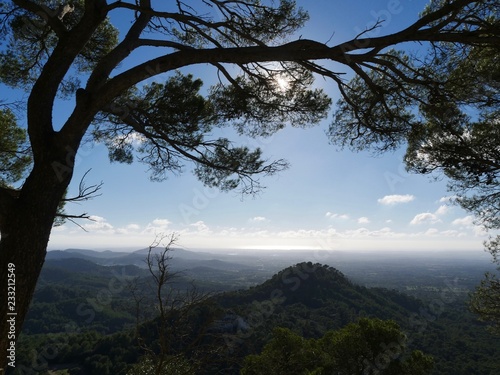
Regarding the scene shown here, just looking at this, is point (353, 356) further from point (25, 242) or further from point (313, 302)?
point (313, 302)

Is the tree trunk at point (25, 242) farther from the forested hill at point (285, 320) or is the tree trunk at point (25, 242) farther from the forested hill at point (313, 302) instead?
the forested hill at point (313, 302)

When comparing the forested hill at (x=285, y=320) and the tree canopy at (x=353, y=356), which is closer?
the tree canopy at (x=353, y=356)

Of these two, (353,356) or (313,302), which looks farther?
(313,302)

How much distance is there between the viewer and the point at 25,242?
6.51ft

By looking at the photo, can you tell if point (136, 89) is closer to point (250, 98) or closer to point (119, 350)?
point (250, 98)

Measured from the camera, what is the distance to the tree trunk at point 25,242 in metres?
1.87

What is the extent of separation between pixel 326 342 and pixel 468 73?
47.1ft

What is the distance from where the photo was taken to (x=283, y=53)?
267cm
